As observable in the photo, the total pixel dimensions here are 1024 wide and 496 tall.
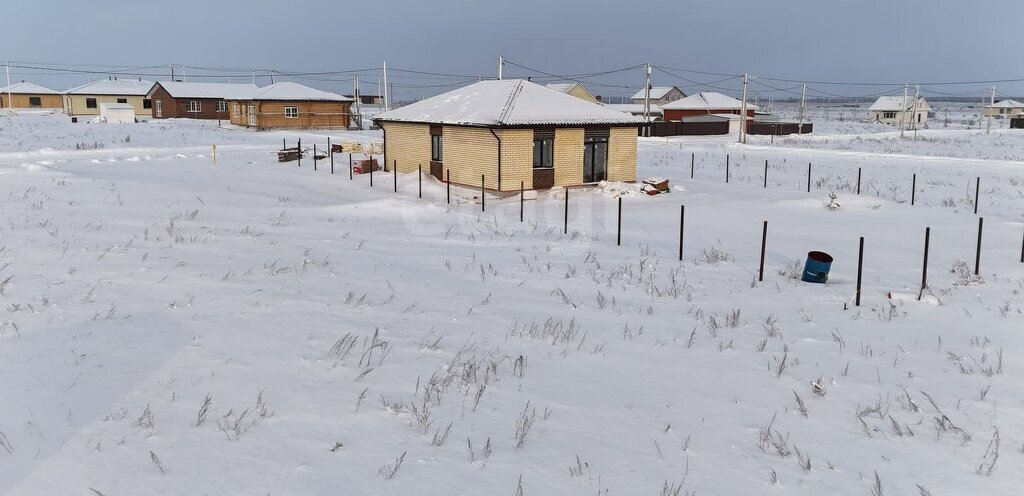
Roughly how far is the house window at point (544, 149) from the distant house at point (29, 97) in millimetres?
102906

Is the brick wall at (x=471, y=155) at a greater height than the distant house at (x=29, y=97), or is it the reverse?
the distant house at (x=29, y=97)

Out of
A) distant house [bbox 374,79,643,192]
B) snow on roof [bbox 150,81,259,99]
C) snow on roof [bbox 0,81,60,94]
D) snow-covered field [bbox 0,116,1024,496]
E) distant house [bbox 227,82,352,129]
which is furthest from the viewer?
snow on roof [bbox 0,81,60,94]

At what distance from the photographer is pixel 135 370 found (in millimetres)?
6883

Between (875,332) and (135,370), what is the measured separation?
9.02 metres

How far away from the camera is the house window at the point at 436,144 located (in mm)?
25938

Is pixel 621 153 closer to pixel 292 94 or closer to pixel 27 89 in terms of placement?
pixel 292 94

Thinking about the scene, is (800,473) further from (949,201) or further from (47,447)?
(949,201)

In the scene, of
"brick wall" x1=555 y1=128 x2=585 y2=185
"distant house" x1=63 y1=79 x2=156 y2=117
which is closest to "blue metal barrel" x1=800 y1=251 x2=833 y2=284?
"brick wall" x1=555 y1=128 x2=585 y2=185

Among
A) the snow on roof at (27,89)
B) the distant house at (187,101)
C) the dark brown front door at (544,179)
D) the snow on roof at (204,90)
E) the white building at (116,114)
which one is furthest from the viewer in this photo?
the snow on roof at (27,89)

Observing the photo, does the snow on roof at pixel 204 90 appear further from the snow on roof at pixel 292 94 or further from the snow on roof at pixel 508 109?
the snow on roof at pixel 508 109

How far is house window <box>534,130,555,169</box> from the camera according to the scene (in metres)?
23.9

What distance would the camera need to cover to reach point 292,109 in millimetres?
63562

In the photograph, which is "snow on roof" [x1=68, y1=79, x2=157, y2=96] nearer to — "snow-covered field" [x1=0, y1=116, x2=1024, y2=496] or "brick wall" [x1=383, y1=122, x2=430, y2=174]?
"brick wall" [x1=383, y1=122, x2=430, y2=174]

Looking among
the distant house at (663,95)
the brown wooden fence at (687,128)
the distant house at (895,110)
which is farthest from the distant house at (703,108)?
the distant house at (895,110)
